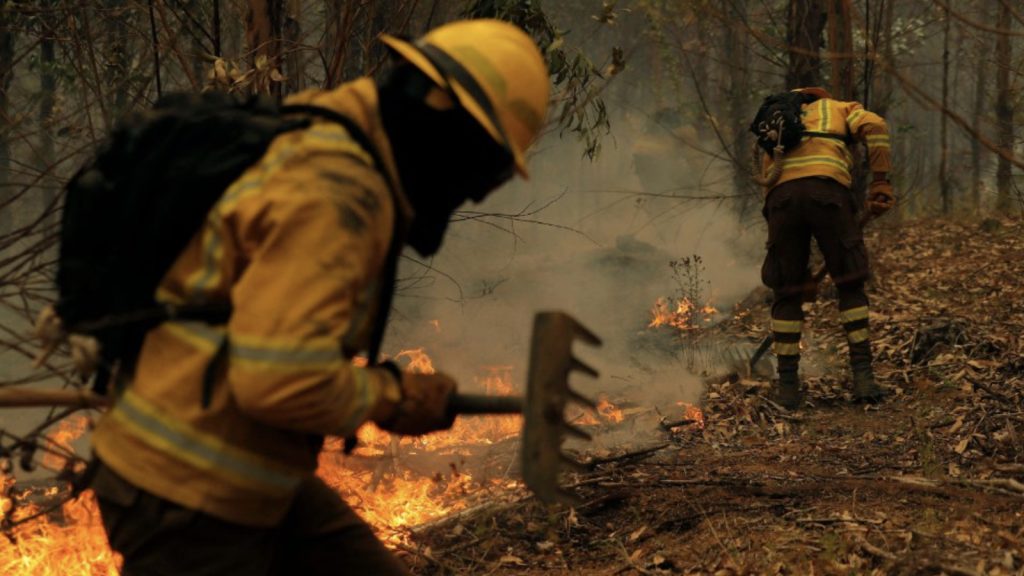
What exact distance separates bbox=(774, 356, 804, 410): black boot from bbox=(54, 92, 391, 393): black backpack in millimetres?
5504

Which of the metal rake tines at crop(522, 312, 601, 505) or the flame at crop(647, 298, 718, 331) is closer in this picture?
the metal rake tines at crop(522, 312, 601, 505)

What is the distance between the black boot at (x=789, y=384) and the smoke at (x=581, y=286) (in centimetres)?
70

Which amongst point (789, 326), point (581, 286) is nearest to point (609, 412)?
point (789, 326)

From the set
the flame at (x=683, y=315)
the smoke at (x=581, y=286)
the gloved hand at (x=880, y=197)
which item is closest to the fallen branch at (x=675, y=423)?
the smoke at (x=581, y=286)

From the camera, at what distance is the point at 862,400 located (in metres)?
6.80

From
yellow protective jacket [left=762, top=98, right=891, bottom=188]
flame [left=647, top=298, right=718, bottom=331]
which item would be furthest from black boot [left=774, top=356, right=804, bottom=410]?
flame [left=647, top=298, right=718, bottom=331]

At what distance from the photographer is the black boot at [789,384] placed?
6.94 meters

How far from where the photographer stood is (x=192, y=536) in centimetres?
206

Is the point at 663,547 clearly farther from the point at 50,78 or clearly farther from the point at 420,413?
the point at 50,78

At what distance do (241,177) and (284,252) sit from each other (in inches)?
9.7

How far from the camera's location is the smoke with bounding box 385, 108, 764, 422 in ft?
28.3

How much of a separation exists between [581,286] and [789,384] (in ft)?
22.5

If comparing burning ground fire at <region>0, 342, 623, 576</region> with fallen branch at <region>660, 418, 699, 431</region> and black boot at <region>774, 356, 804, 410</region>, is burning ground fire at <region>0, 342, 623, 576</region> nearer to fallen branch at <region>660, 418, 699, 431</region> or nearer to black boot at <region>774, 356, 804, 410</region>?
fallen branch at <region>660, 418, 699, 431</region>

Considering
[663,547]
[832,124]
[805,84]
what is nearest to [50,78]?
[805,84]
